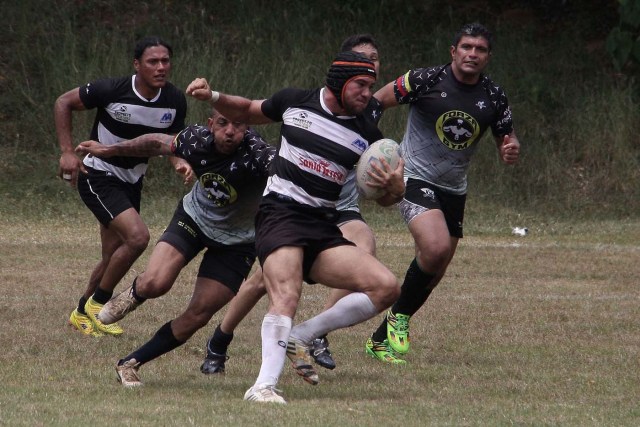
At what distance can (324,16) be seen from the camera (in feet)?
71.4

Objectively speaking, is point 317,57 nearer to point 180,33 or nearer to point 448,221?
point 180,33

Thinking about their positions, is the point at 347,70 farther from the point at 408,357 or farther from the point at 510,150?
the point at 408,357

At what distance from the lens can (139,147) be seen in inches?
304

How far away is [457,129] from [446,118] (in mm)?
108

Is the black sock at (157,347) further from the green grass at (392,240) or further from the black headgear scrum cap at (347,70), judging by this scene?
the black headgear scrum cap at (347,70)

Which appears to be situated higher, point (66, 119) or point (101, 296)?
point (66, 119)

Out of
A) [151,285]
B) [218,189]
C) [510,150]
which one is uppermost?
[510,150]

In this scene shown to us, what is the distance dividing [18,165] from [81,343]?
32.5 ft

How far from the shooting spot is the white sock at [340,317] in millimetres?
6723

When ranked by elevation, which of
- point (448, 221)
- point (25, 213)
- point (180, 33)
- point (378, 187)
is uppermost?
point (378, 187)

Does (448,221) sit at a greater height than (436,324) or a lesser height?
greater

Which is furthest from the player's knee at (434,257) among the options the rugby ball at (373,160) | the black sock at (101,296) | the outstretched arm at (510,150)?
the black sock at (101,296)

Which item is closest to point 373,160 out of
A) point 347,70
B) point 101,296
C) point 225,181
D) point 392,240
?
point 347,70

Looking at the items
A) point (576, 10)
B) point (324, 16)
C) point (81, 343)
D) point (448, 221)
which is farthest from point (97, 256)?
point (576, 10)
